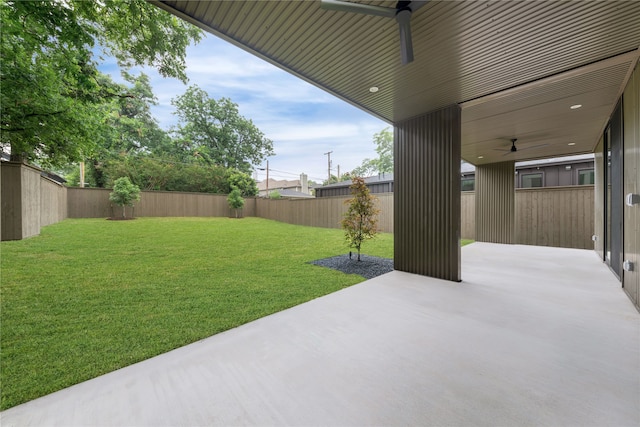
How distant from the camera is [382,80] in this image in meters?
3.06

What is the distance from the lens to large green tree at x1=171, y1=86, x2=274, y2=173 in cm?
1856

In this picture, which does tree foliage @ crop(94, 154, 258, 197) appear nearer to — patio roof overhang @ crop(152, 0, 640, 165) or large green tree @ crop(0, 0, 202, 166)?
large green tree @ crop(0, 0, 202, 166)

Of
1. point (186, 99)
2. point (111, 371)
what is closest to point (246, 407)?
point (111, 371)

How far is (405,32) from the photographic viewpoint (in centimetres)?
201

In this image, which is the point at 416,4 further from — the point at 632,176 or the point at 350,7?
the point at 632,176

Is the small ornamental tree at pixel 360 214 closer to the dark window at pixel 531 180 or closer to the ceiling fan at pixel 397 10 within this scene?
the ceiling fan at pixel 397 10

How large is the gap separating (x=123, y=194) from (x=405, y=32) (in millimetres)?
12694

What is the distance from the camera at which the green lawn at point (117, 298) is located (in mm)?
1684

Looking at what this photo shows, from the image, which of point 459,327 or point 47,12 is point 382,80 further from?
point 47,12

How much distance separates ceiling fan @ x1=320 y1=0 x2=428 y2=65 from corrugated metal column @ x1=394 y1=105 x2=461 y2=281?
201cm

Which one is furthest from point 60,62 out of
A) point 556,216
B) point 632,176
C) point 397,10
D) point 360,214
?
point 556,216

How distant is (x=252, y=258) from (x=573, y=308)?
4833 mm

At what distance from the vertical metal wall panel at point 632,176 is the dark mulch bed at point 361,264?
2862 mm

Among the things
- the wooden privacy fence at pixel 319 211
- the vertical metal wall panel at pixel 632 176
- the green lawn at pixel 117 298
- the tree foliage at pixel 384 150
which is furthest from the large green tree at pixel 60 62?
the tree foliage at pixel 384 150
